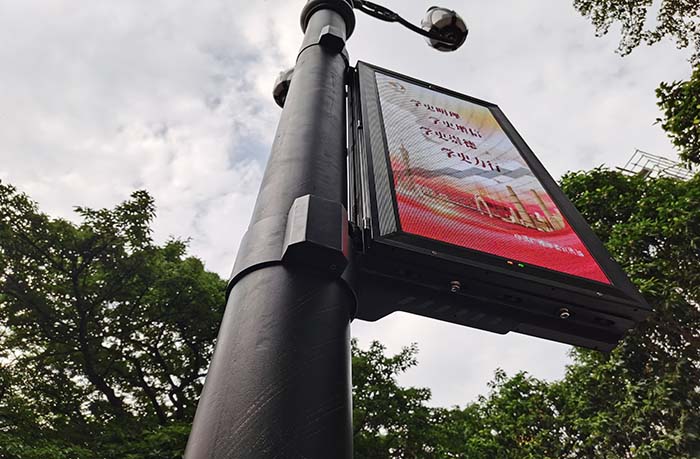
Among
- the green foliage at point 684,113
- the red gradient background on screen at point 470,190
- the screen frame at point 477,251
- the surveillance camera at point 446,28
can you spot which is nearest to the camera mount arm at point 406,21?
the surveillance camera at point 446,28

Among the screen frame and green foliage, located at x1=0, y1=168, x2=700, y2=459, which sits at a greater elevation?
green foliage, located at x1=0, y1=168, x2=700, y2=459

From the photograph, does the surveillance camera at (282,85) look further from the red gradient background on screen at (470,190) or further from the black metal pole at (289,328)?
the black metal pole at (289,328)

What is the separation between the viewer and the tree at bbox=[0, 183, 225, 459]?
420 inches

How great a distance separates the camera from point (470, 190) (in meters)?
3.18

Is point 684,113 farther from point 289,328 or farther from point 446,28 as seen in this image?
point 289,328

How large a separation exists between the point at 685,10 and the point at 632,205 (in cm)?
529

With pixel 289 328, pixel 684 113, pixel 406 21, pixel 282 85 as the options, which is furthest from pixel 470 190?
pixel 684 113

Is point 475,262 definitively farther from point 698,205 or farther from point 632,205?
point 632,205

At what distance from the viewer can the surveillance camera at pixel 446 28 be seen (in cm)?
505

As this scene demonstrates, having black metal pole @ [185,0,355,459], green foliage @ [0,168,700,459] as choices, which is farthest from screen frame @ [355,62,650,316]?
green foliage @ [0,168,700,459]

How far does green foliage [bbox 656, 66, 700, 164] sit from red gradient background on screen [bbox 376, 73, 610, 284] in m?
7.65

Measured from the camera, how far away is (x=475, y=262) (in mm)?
2418

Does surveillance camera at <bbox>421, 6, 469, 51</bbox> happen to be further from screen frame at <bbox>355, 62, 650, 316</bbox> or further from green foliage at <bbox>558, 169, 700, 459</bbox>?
green foliage at <bbox>558, 169, 700, 459</bbox>

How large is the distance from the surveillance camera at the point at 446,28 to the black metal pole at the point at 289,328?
3.19 m
